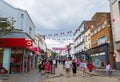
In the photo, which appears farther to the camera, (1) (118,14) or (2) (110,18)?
(2) (110,18)

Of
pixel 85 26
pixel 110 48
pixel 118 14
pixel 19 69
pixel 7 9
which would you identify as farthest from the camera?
pixel 85 26

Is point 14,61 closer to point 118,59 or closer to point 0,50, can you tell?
point 0,50

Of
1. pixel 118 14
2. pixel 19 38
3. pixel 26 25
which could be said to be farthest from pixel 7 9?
pixel 118 14

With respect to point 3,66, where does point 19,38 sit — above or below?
above

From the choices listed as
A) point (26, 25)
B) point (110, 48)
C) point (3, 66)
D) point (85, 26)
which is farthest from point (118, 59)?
point (85, 26)

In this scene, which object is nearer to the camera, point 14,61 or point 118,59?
point 14,61

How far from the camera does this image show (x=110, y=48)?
35.8 meters

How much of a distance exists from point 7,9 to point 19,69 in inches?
336

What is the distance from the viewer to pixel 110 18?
3628cm

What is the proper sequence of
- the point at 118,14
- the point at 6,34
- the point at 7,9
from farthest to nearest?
the point at 118,14
the point at 7,9
the point at 6,34

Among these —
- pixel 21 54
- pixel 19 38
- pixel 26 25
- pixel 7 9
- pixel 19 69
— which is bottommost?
pixel 19 69

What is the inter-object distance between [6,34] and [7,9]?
5.53m

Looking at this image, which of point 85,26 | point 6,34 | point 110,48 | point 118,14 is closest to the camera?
point 6,34

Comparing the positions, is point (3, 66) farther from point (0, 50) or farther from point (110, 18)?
point (110, 18)
